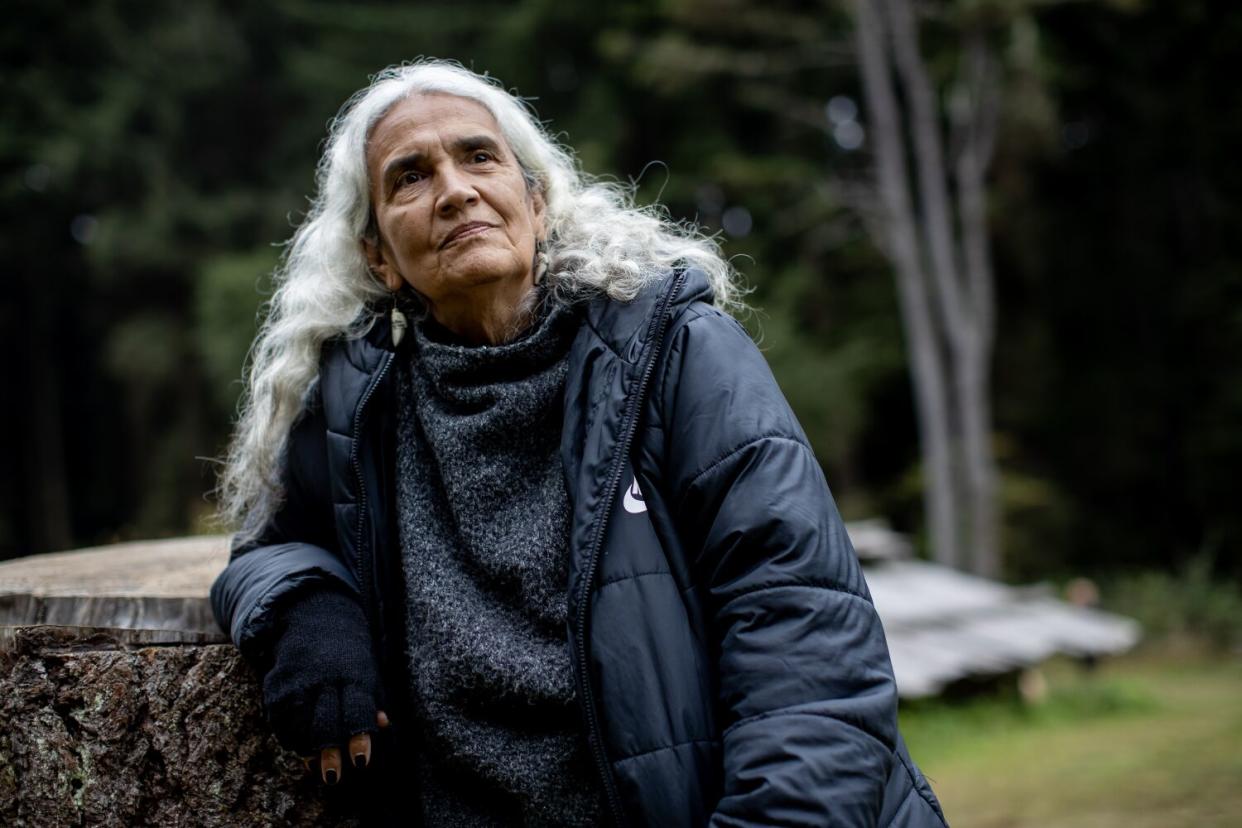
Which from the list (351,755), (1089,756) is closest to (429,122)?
(351,755)

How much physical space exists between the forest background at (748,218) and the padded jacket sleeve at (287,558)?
1075 cm

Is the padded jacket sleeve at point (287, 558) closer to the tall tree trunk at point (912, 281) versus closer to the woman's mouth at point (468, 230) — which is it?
the woman's mouth at point (468, 230)

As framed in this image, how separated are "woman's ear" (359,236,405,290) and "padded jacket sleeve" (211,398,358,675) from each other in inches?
10.9

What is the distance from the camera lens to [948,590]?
356 inches

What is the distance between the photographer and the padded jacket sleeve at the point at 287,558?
68.7 inches

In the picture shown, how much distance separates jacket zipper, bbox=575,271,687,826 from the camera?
1.48 m

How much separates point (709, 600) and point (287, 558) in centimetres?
76

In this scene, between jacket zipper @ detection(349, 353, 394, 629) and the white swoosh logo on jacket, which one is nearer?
the white swoosh logo on jacket

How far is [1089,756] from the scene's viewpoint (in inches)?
250

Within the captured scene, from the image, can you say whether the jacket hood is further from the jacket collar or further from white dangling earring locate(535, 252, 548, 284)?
white dangling earring locate(535, 252, 548, 284)

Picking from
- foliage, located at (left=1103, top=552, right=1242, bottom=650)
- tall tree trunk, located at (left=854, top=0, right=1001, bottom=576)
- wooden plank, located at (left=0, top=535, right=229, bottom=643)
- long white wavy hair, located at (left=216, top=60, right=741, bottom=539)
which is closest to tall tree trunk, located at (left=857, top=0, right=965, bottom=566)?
tall tree trunk, located at (left=854, top=0, right=1001, bottom=576)

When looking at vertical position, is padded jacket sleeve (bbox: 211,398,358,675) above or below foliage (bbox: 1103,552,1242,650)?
above

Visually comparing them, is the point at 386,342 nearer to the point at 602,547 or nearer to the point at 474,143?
the point at 474,143

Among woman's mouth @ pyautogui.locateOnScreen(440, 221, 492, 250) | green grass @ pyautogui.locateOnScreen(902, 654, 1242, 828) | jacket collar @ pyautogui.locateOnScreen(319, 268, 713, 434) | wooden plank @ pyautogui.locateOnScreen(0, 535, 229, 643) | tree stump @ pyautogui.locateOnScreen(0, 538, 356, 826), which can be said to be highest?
woman's mouth @ pyautogui.locateOnScreen(440, 221, 492, 250)
